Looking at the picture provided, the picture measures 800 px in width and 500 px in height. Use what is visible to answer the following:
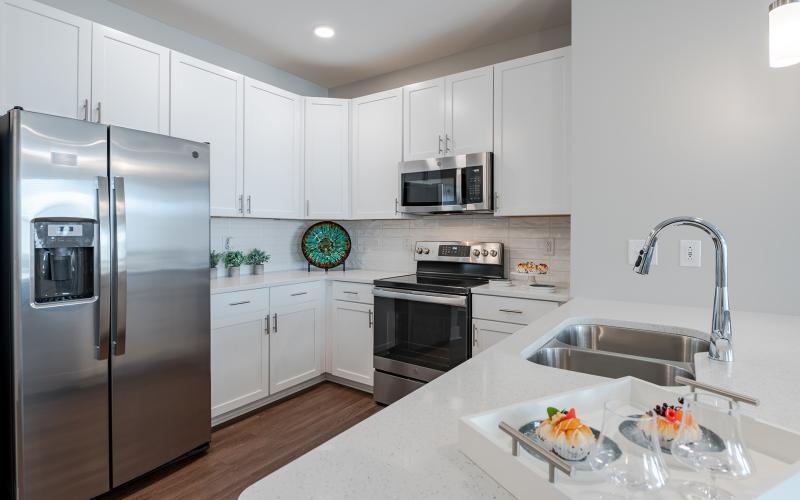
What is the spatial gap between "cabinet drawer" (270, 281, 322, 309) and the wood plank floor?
739 mm

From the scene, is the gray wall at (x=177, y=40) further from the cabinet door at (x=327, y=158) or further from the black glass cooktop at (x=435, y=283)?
the black glass cooktop at (x=435, y=283)

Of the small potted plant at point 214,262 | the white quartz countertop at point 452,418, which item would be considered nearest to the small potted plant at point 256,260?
the small potted plant at point 214,262

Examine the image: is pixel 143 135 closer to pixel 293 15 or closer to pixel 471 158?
pixel 293 15

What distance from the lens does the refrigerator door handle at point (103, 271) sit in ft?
6.11

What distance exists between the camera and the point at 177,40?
2.96 meters

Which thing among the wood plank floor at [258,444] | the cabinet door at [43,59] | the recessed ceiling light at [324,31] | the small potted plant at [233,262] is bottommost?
the wood plank floor at [258,444]

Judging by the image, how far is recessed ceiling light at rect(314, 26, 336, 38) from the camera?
2.92m

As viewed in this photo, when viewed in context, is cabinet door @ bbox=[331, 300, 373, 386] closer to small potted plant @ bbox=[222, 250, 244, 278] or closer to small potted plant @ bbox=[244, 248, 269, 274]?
small potted plant @ bbox=[244, 248, 269, 274]

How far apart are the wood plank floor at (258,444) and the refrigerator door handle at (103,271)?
0.74 m

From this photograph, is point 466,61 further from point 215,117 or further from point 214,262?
point 214,262

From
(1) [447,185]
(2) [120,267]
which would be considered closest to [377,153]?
(1) [447,185]

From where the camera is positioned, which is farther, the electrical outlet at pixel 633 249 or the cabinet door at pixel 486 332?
the cabinet door at pixel 486 332

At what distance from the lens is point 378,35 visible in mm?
3012

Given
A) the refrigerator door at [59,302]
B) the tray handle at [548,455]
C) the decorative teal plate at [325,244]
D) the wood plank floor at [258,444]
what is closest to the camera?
the tray handle at [548,455]
